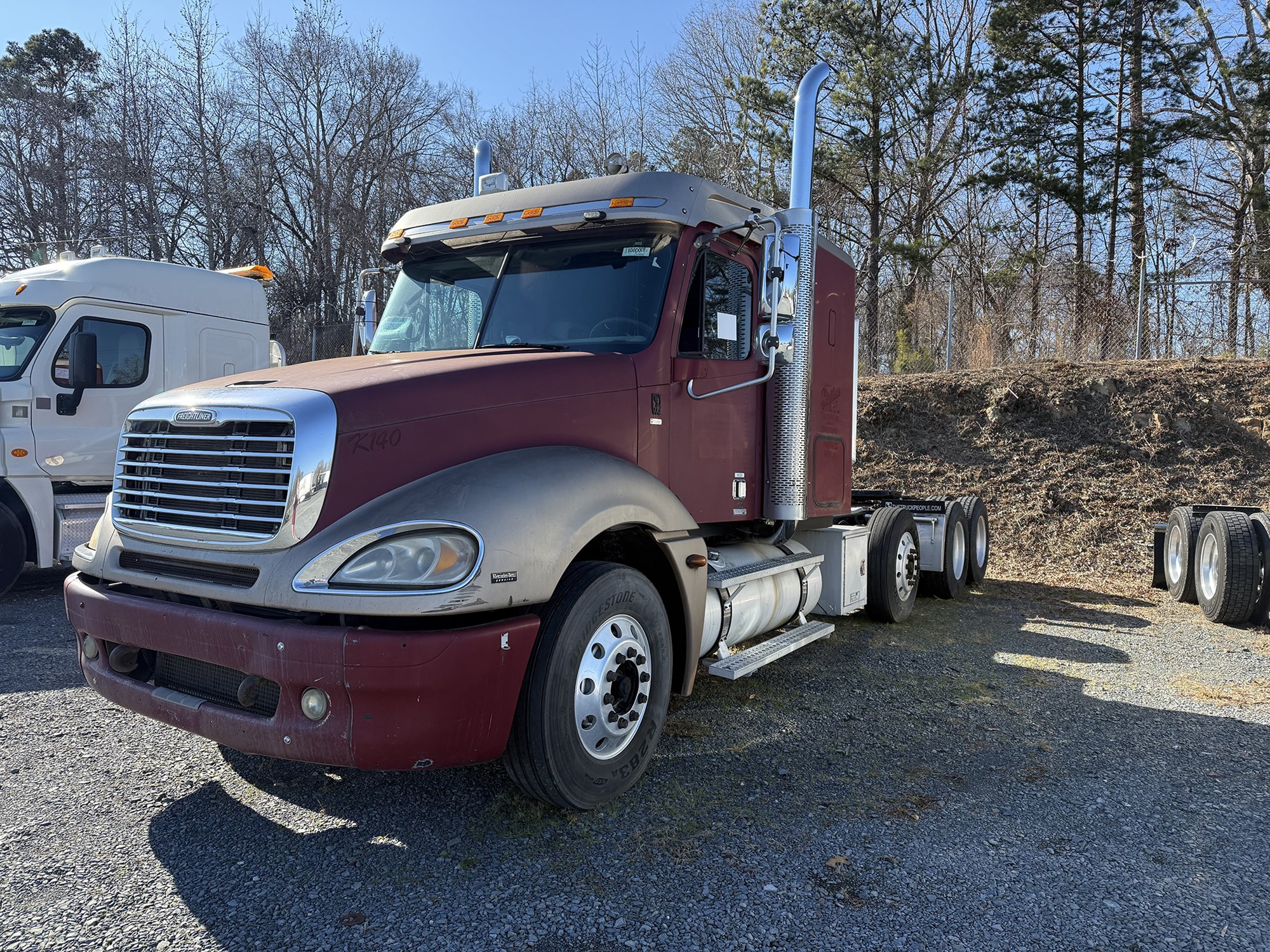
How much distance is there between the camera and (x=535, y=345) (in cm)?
432

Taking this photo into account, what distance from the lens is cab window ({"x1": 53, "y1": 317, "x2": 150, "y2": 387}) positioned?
815 centimetres

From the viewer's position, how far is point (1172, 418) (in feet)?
42.4

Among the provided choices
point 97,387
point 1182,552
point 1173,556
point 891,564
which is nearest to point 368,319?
point 97,387

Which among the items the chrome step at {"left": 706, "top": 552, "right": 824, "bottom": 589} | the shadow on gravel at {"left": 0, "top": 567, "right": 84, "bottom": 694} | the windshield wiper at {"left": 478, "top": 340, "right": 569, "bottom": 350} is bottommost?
the shadow on gravel at {"left": 0, "top": 567, "right": 84, "bottom": 694}

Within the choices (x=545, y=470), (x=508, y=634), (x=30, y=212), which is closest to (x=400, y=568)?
(x=508, y=634)

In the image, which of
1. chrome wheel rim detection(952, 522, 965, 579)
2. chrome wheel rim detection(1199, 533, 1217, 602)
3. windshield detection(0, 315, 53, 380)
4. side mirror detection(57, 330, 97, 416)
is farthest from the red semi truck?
windshield detection(0, 315, 53, 380)

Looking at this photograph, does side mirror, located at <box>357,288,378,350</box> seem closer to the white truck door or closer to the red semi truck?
the red semi truck

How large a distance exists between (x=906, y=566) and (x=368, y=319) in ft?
16.3

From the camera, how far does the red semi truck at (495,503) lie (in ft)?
9.79

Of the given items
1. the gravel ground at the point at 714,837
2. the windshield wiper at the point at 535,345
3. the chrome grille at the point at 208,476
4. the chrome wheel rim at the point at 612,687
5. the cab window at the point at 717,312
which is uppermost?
the cab window at the point at 717,312

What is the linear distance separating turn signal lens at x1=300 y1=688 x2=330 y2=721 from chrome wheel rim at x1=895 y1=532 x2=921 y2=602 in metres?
5.44

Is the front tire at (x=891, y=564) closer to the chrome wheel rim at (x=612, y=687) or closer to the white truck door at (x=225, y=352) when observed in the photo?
the chrome wheel rim at (x=612, y=687)

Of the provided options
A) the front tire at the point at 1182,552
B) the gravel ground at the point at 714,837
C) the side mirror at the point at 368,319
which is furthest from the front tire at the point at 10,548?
the front tire at the point at 1182,552

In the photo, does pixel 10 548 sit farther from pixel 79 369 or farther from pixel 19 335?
pixel 19 335
